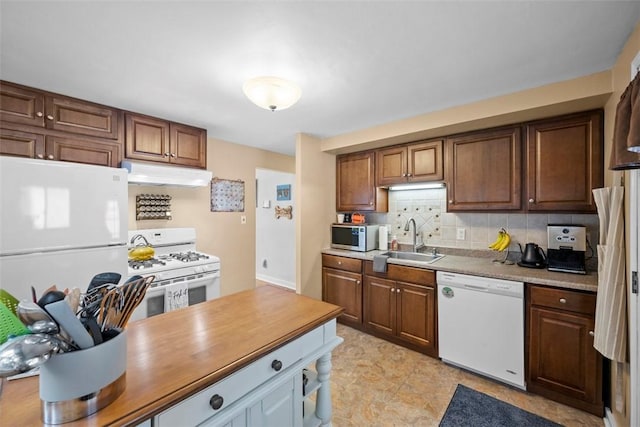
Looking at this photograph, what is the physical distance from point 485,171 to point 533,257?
85cm

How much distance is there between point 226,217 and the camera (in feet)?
11.9

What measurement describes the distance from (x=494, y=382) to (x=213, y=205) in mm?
3438

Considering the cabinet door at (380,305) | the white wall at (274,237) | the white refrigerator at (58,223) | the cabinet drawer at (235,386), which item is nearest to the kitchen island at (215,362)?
the cabinet drawer at (235,386)

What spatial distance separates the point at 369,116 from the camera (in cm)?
268

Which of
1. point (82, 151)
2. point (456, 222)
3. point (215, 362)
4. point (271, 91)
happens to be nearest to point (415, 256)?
point (456, 222)

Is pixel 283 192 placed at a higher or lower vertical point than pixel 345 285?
higher

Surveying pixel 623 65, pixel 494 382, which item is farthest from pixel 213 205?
pixel 623 65

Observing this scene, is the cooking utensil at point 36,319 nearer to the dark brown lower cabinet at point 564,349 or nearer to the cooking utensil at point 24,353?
the cooking utensil at point 24,353

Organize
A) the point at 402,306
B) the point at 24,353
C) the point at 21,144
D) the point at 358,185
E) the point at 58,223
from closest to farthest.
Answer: the point at 24,353, the point at 58,223, the point at 21,144, the point at 402,306, the point at 358,185

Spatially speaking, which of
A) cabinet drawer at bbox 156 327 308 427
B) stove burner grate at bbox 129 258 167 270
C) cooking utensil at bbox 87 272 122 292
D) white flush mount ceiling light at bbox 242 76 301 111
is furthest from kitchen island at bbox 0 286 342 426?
stove burner grate at bbox 129 258 167 270

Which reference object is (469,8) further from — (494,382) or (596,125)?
(494,382)

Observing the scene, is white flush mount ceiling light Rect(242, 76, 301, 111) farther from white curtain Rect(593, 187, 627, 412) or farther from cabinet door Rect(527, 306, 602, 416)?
cabinet door Rect(527, 306, 602, 416)

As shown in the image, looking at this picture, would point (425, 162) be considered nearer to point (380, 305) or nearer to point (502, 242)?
point (502, 242)

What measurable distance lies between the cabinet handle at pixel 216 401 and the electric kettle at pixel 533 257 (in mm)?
2527
